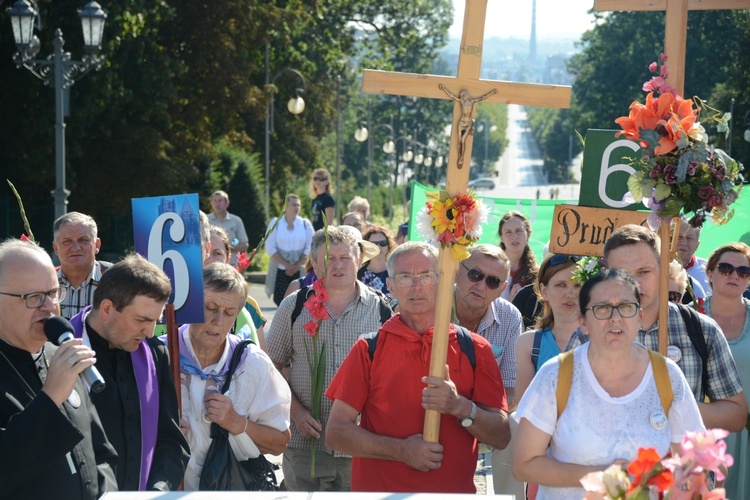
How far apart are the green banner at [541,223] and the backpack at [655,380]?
514cm

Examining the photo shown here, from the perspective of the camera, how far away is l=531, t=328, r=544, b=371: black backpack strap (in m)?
5.48

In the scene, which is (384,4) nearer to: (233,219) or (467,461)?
(233,219)

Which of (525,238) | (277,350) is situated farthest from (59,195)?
(277,350)

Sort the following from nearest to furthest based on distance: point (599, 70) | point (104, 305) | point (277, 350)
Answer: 1. point (104, 305)
2. point (277, 350)
3. point (599, 70)

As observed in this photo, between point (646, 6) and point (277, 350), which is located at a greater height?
point (646, 6)

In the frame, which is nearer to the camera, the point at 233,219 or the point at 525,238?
the point at 525,238

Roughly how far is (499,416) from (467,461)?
246 millimetres

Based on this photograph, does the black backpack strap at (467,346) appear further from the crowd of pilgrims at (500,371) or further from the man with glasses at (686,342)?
the man with glasses at (686,342)

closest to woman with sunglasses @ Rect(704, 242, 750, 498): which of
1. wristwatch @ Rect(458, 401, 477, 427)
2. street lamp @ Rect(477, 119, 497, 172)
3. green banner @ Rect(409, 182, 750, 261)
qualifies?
wristwatch @ Rect(458, 401, 477, 427)

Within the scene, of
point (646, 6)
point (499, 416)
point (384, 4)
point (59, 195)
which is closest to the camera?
point (499, 416)

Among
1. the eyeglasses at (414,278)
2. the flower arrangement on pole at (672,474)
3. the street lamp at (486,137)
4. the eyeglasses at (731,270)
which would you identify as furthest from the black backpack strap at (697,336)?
the street lamp at (486,137)

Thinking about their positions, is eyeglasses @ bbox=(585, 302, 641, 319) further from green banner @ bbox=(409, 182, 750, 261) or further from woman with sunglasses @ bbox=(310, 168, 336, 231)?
woman with sunglasses @ bbox=(310, 168, 336, 231)

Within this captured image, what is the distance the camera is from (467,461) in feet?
15.8

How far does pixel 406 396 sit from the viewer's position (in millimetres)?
4742
